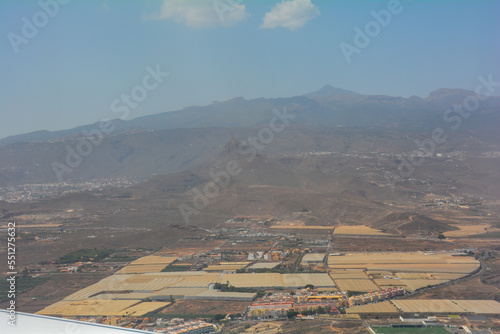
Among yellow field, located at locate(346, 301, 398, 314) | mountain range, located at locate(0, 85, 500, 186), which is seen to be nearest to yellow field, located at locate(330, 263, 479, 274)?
yellow field, located at locate(346, 301, 398, 314)

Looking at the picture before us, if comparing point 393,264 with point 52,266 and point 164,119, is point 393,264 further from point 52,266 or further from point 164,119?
point 164,119

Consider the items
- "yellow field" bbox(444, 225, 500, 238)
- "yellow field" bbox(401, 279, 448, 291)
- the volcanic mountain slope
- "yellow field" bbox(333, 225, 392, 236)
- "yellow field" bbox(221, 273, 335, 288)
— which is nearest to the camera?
"yellow field" bbox(401, 279, 448, 291)

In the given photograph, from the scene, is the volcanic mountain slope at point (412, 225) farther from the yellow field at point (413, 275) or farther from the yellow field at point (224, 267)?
the yellow field at point (224, 267)

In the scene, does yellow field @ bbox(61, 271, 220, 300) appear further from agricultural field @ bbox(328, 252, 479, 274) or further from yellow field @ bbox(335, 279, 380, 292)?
agricultural field @ bbox(328, 252, 479, 274)

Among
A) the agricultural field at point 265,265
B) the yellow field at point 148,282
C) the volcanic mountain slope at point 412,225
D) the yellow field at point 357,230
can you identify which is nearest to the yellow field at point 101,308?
the yellow field at point 148,282

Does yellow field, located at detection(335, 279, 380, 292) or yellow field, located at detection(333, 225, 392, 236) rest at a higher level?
yellow field, located at detection(335, 279, 380, 292)

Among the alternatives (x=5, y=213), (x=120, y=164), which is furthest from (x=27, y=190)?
(x=120, y=164)

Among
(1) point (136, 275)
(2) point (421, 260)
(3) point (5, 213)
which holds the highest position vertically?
(3) point (5, 213)
